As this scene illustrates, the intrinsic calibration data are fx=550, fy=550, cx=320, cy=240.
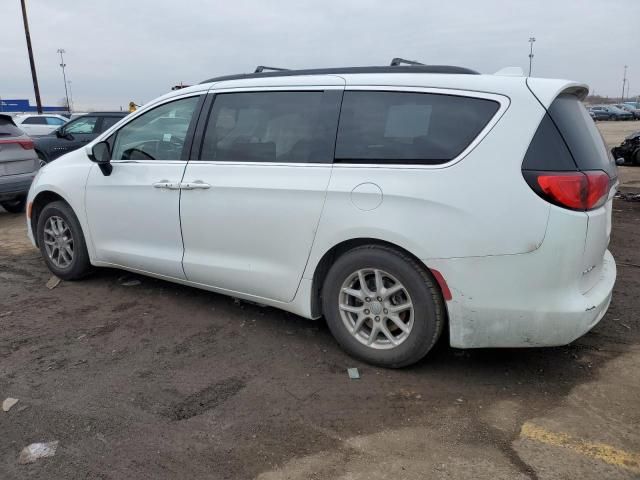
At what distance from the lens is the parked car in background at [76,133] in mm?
11711

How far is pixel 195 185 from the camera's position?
4004 mm

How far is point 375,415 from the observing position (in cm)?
299

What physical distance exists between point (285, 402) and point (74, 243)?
2.94 metres

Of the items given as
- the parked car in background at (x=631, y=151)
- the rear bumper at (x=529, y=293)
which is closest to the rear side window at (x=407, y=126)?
the rear bumper at (x=529, y=293)

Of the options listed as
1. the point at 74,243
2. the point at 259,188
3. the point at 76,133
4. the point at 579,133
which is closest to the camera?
the point at 579,133

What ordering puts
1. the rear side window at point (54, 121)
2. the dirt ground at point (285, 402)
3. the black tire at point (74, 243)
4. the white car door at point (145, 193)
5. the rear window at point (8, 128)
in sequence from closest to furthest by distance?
1. the dirt ground at point (285, 402)
2. the white car door at point (145, 193)
3. the black tire at point (74, 243)
4. the rear window at point (8, 128)
5. the rear side window at point (54, 121)

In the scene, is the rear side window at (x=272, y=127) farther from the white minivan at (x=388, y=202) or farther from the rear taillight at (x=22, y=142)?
the rear taillight at (x=22, y=142)

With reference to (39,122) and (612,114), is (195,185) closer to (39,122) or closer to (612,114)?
(39,122)

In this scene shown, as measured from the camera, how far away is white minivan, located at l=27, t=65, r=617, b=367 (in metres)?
2.94

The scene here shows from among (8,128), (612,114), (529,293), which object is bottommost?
(612,114)

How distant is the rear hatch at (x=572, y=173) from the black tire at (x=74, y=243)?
391 centimetres

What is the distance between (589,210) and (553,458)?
1.29 meters

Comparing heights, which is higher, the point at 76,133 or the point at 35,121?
Answer: the point at 35,121

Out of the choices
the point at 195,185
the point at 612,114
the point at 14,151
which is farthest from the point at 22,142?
the point at 612,114
